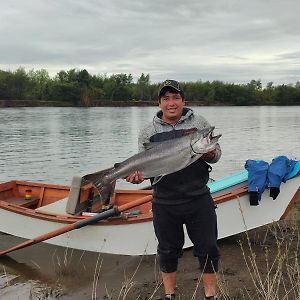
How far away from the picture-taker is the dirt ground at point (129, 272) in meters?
5.74

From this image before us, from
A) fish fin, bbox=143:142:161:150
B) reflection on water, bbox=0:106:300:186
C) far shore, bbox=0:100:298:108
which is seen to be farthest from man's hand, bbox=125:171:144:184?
far shore, bbox=0:100:298:108

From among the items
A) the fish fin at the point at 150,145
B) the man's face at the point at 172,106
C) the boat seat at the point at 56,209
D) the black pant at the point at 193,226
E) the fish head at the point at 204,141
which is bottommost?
the boat seat at the point at 56,209

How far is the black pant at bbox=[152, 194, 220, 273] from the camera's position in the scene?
435 cm

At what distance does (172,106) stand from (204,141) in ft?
1.81

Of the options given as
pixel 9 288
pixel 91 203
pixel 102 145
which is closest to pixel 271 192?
pixel 91 203

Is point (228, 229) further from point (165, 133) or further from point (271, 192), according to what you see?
point (165, 133)

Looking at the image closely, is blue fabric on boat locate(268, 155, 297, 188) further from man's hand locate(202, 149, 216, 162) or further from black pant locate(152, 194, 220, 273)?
man's hand locate(202, 149, 216, 162)

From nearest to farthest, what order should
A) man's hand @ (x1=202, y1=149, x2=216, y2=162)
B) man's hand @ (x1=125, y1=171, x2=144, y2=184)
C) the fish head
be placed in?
the fish head < man's hand @ (x1=202, y1=149, x2=216, y2=162) < man's hand @ (x1=125, y1=171, x2=144, y2=184)

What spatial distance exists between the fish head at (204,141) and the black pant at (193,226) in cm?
56

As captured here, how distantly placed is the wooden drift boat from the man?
1.89 meters

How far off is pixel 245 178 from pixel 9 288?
12.9ft

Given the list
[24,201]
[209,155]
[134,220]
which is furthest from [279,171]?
[24,201]

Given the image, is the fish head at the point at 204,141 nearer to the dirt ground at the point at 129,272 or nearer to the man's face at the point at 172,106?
the man's face at the point at 172,106

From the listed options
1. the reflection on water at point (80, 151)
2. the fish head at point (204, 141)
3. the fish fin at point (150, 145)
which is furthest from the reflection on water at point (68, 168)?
the fish head at point (204, 141)
